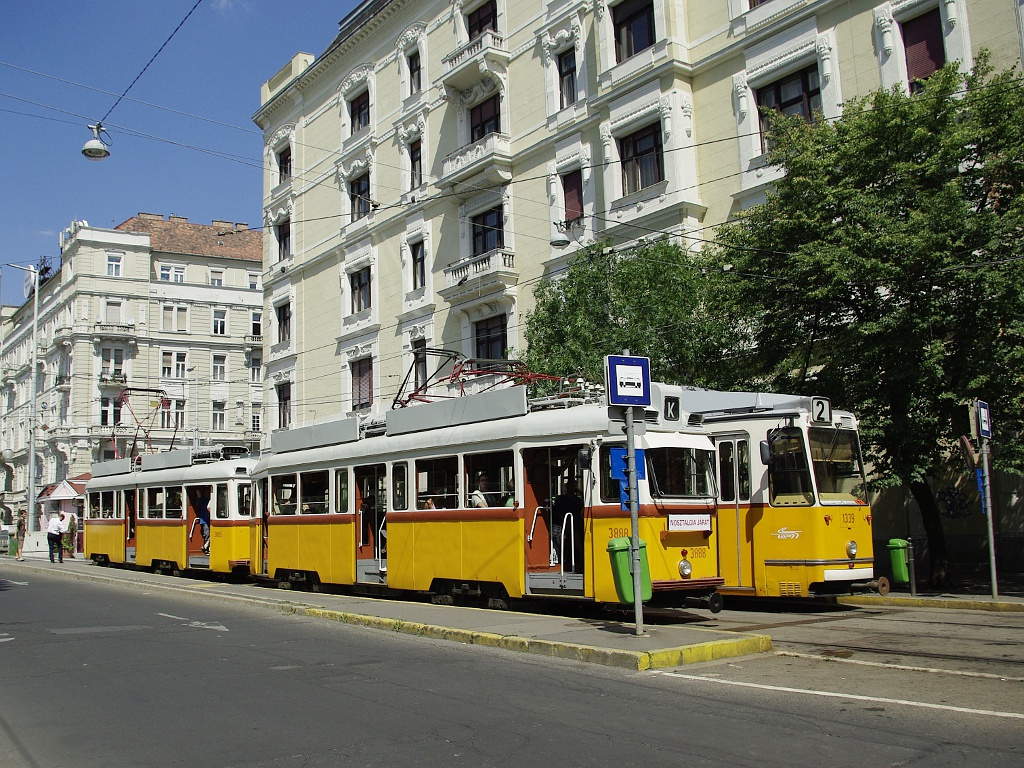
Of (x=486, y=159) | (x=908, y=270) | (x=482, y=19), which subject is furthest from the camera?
(x=482, y=19)

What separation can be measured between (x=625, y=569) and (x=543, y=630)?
1228 mm

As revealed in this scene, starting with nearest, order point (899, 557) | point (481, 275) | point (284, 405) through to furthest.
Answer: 1. point (899, 557)
2. point (481, 275)
3. point (284, 405)

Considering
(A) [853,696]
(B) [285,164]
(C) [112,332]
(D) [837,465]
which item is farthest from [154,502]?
(C) [112,332]

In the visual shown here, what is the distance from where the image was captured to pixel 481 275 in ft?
104

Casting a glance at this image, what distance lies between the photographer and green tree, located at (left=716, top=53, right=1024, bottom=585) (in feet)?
51.8

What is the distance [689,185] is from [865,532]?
13268mm

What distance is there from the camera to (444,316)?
1353 inches

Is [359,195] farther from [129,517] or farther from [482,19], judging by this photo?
[129,517]

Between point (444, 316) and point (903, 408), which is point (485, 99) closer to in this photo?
point (444, 316)

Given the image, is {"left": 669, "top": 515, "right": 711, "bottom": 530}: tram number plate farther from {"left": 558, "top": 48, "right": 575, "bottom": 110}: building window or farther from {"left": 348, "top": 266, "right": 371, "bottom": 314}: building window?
{"left": 348, "top": 266, "right": 371, "bottom": 314}: building window

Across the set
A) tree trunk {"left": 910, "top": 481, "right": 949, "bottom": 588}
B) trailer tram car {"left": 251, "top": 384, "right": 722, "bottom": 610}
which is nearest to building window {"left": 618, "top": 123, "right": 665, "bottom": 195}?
tree trunk {"left": 910, "top": 481, "right": 949, "bottom": 588}

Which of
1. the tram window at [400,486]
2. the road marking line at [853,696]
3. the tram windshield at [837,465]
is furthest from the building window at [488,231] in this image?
the road marking line at [853,696]

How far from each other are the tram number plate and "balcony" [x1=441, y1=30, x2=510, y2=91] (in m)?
22.9

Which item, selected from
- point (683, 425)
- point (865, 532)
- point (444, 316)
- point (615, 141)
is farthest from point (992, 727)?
point (444, 316)
